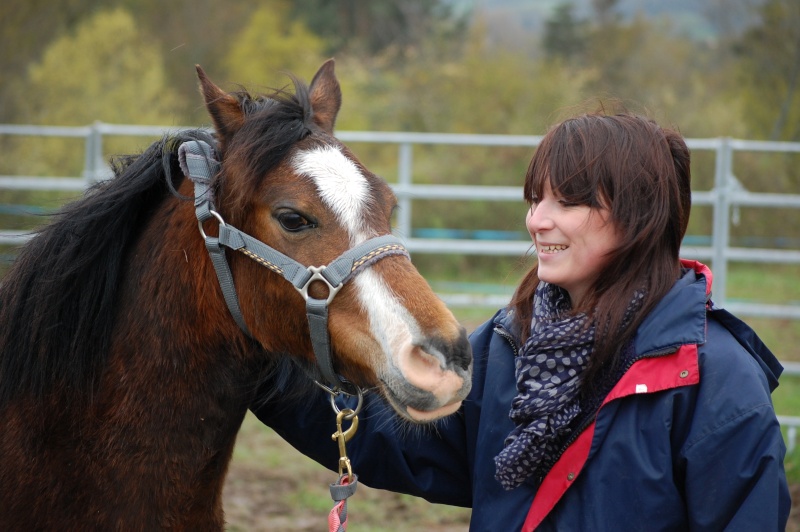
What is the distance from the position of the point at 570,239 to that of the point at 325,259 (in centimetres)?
60

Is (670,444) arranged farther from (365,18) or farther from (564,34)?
(365,18)

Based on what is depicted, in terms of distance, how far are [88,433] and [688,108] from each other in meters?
16.4

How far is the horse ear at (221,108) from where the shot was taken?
6.82 ft

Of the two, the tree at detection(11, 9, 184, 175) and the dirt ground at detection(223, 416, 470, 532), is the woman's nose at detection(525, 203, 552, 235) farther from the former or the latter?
the tree at detection(11, 9, 184, 175)

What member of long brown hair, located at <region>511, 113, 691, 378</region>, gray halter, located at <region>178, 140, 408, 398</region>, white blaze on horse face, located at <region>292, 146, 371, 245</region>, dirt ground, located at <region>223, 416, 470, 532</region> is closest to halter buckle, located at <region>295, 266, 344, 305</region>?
gray halter, located at <region>178, 140, 408, 398</region>

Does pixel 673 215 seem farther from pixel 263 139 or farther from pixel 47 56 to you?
pixel 47 56

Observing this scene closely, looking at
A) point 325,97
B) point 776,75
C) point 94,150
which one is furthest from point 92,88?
point 325,97

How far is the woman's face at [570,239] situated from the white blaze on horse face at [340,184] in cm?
42

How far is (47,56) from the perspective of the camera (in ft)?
49.4

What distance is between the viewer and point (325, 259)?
1.94 m

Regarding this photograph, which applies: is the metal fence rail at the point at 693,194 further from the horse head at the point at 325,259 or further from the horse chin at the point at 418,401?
the horse chin at the point at 418,401

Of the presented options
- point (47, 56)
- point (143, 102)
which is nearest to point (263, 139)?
point (143, 102)

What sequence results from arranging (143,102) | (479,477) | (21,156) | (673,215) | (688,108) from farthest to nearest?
1. (688,108)
2. (143,102)
3. (21,156)
4. (479,477)
5. (673,215)

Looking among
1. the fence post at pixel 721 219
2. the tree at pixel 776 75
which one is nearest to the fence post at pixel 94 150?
the fence post at pixel 721 219
